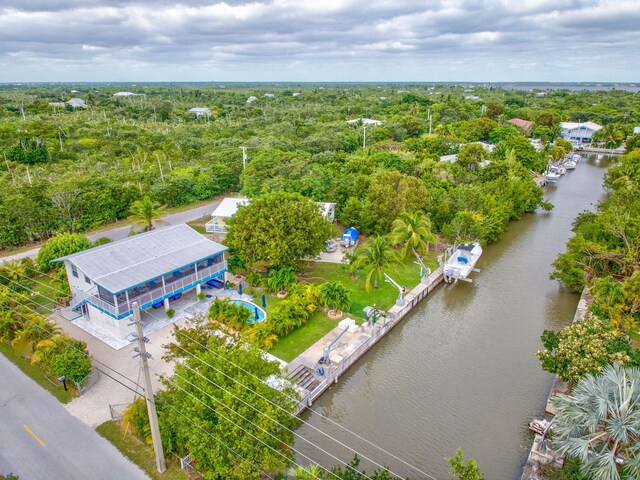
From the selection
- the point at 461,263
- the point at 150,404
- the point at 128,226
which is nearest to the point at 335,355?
the point at 150,404

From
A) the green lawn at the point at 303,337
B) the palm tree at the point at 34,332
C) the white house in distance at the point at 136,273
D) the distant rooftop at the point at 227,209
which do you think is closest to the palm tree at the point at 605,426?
the green lawn at the point at 303,337

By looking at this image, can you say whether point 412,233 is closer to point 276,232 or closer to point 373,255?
point 373,255

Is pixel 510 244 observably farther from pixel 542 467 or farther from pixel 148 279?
pixel 148 279

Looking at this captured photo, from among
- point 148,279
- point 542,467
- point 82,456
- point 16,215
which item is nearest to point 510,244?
point 542,467

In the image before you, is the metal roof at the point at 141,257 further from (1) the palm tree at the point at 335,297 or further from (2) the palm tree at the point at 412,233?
(2) the palm tree at the point at 412,233

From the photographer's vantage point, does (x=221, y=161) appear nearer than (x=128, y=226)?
No
